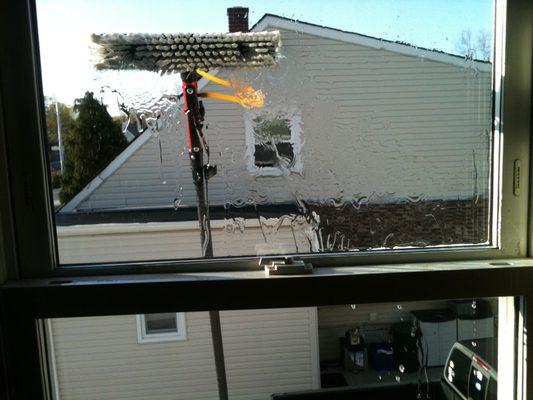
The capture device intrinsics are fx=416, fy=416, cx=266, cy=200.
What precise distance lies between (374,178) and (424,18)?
1.46ft

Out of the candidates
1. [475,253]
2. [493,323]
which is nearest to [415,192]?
[475,253]

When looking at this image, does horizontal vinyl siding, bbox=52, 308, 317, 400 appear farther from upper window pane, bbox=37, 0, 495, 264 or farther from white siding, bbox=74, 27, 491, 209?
white siding, bbox=74, 27, 491, 209

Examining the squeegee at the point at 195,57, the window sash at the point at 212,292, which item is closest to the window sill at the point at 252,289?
the window sash at the point at 212,292

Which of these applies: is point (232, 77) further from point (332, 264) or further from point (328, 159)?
point (332, 264)

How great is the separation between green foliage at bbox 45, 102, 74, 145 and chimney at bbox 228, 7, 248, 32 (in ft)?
1.56

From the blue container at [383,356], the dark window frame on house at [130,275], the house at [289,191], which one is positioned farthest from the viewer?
the blue container at [383,356]

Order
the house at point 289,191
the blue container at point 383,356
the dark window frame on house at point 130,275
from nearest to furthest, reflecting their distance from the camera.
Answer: the dark window frame on house at point 130,275 → the house at point 289,191 → the blue container at point 383,356

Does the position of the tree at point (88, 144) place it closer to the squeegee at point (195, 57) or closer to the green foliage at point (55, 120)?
the green foliage at point (55, 120)

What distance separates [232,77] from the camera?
1.10 meters

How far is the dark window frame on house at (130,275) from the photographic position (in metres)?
1.01

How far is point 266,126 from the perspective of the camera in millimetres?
1117

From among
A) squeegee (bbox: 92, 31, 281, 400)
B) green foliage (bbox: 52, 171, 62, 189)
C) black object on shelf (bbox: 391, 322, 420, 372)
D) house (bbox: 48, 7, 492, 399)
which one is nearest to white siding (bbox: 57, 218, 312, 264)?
house (bbox: 48, 7, 492, 399)

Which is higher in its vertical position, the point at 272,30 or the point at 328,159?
the point at 272,30

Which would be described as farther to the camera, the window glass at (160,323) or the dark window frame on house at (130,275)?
the window glass at (160,323)
